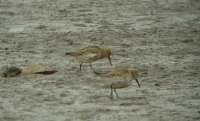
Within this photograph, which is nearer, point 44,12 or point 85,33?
point 85,33

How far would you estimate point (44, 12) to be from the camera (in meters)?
4.93

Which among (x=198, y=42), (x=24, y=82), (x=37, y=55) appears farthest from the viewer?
(x=198, y=42)

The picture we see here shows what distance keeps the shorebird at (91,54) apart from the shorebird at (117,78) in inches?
8.3

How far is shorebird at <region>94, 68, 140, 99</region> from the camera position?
3439 millimetres

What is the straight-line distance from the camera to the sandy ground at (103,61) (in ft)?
10.3

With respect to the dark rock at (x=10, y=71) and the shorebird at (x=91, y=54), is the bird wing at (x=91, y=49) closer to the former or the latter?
the shorebird at (x=91, y=54)

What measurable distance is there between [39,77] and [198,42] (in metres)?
1.40

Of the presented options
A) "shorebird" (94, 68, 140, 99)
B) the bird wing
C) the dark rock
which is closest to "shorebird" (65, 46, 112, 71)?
the bird wing

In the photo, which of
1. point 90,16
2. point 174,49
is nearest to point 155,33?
point 174,49

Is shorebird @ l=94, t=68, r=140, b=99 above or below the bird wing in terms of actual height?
below

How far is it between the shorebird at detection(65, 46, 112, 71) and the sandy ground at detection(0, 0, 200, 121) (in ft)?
0.19

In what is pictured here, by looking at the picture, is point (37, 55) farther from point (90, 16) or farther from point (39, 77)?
point (90, 16)

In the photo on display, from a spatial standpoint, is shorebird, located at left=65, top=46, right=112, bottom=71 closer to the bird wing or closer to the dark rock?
the bird wing

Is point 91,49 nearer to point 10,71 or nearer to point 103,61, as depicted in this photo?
point 103,61
